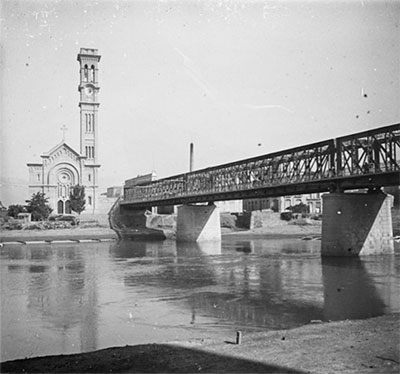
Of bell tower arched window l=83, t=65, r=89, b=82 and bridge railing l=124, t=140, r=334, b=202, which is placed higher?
bell tower arched window l=83, t=65, r=89, b=82

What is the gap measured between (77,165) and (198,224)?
5146cm

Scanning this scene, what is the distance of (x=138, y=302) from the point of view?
854 inches

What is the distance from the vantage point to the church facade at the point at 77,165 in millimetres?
110562

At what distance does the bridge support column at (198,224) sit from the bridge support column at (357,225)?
3068 cm

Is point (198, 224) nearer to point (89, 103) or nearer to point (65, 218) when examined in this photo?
point (65, 218)

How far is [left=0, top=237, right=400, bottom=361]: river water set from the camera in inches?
607

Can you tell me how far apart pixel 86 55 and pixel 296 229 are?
69190mm

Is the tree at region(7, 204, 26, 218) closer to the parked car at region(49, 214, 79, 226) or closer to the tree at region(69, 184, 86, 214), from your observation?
the parked car at region(49, 214, 79, 226)

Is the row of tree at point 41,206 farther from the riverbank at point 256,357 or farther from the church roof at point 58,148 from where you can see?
the riverbank at point 256,357

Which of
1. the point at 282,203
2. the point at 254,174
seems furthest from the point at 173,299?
the point at 282,203

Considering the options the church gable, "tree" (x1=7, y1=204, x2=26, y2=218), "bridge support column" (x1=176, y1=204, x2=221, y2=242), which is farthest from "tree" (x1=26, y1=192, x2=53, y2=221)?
"bridge support column" (x1=176, y1=204, x2=221, y2=242)

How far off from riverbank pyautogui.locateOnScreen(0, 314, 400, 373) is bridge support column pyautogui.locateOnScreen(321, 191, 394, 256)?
2879 cm

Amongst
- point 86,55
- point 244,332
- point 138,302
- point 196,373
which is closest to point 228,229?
point 86,55

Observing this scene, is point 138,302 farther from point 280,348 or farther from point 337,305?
point 280,348
